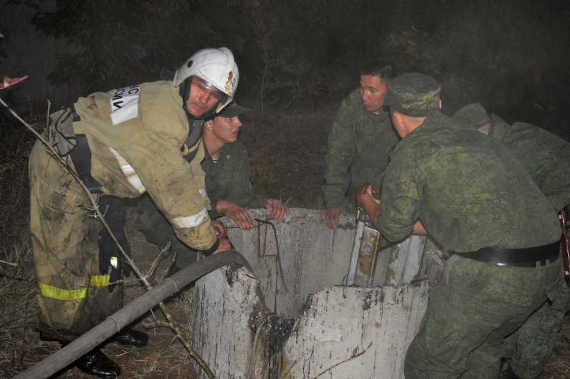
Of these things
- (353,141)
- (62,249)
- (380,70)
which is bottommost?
(62,249)

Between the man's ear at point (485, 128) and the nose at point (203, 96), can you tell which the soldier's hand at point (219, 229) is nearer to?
the nose at point (203, 96)

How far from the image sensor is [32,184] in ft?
9.48

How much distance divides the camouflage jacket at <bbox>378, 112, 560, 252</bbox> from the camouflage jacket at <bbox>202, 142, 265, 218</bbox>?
1950 mm

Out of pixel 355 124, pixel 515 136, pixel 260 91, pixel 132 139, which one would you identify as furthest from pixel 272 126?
pixel 132 139

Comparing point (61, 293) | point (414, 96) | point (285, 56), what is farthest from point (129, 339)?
point (285, 56)

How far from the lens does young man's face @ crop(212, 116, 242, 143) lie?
3574 mm

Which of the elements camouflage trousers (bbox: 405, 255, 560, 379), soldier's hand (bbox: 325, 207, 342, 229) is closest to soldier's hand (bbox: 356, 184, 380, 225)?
camouflage trousers (bbox: 405, 255, 560, 379)

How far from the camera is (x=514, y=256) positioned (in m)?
2.24

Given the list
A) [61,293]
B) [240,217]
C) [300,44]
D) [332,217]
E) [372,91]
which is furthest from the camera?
[300,44]

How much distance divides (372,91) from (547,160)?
1488 mm

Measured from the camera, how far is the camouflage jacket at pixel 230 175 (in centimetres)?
408

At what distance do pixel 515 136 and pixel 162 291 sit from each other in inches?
109

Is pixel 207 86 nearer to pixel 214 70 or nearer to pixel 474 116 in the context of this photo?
pixel 214 70

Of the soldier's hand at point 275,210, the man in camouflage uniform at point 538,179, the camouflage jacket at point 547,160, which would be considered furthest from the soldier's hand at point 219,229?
the camouflage jacket at point 547,160
